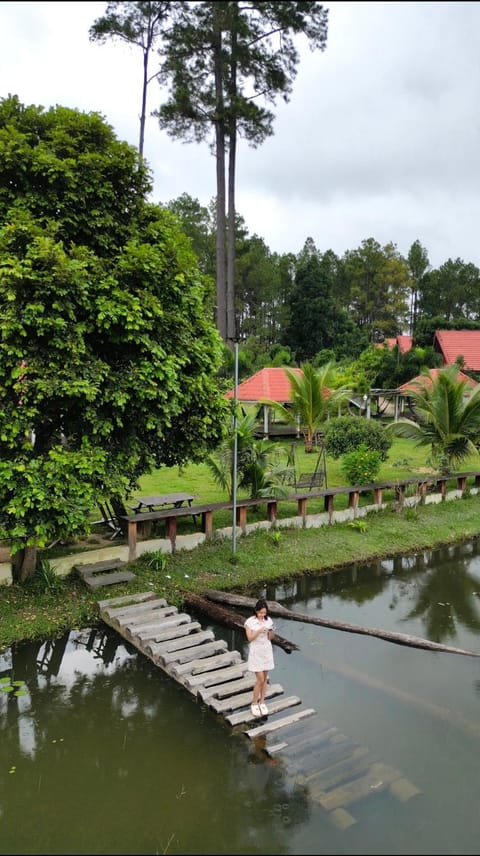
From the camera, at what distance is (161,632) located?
6742 mm

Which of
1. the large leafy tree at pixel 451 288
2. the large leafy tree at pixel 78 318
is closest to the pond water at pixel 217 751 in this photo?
the large leafy tree at pixel 78 318

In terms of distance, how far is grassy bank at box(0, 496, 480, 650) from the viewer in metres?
7.26

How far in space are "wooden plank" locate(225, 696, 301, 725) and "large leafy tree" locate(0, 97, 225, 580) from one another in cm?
279

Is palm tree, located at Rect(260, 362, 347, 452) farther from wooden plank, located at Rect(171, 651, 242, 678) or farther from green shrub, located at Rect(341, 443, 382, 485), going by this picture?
wooden plank, located at Rect(171, 651, 242, 678)

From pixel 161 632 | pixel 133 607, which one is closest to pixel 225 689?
pixel 161 632

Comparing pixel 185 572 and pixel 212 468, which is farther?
pixel 212 468

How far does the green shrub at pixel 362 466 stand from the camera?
12.0 m

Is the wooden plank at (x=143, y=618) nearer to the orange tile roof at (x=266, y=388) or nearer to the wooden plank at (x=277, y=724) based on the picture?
the wooden plank at (x=277, y=724)

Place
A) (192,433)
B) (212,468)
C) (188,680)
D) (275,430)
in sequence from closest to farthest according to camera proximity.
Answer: (188,680)
(192,433)
(212,468)
(275,430)

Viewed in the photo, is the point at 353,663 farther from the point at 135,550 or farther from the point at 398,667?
the point at 135,550

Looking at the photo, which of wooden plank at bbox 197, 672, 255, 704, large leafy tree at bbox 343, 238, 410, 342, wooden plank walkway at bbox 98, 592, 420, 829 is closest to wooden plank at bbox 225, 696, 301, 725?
wooden plank walkway at bbox 98, 592, 420, 829

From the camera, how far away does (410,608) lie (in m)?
8.46

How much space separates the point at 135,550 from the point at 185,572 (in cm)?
86

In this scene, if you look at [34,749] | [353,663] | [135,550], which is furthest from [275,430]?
[34,749]
